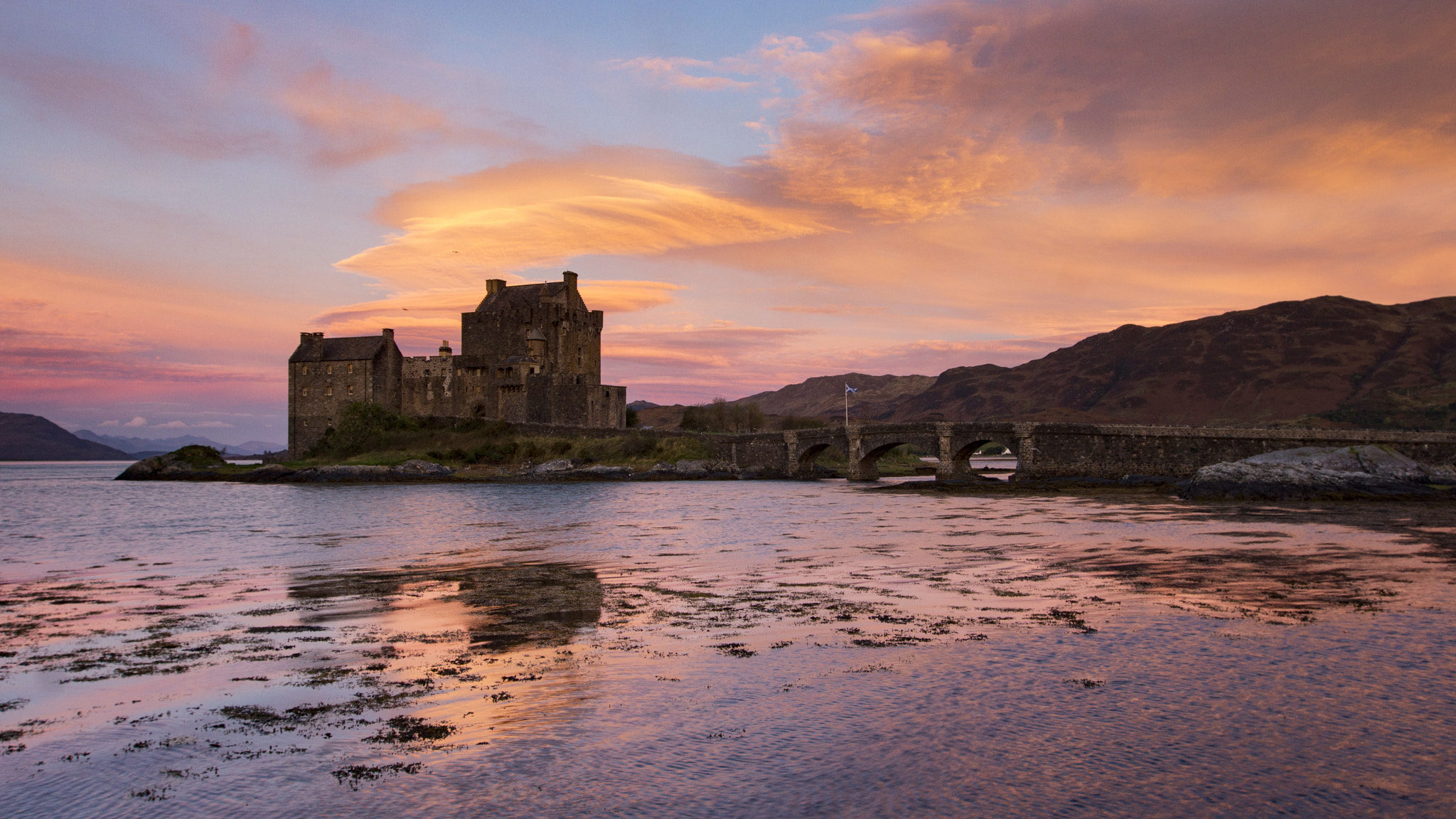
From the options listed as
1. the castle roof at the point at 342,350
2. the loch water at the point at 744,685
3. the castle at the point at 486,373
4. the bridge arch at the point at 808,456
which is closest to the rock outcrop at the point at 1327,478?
the loch water at the point at 744,685

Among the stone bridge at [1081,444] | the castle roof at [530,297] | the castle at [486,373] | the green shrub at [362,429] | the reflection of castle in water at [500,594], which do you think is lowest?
the reflection of castle in water at [500,594]

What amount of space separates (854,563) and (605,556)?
7441 millimetres

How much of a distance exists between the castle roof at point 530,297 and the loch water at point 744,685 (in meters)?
73.3

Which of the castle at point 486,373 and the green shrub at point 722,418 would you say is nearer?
the castle at point 486,373

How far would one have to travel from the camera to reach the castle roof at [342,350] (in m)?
96.1

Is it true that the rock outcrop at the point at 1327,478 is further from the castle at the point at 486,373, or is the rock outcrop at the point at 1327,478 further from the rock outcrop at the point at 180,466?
the rock outcrop at the point at 180,466

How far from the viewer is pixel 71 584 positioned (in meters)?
20.3

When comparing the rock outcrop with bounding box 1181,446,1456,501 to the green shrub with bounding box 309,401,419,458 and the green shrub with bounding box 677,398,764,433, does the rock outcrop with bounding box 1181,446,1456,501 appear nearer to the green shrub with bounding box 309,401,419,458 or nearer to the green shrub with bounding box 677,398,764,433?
the green shrub with bounding box 677,398,764,433

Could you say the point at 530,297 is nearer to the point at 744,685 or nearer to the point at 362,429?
the point at 362,429

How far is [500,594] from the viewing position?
1756cm

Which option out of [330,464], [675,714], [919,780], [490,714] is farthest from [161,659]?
[330,464]

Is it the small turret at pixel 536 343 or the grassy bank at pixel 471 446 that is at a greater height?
the small turret at pixel 536 343

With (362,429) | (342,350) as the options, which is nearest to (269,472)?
(362,429)

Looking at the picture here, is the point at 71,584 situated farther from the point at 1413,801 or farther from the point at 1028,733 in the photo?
the point at 1413,801
